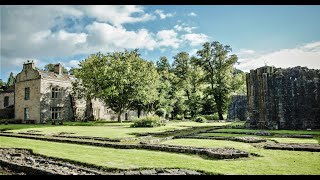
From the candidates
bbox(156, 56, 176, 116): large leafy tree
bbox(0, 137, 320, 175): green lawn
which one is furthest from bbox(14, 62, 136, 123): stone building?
bbox(0, 137, 320, 175): green lawn

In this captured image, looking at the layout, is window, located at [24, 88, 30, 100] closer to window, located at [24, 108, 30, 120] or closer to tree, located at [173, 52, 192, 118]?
window, located at [24, 108, 30, 120]

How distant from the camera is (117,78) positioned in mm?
34562

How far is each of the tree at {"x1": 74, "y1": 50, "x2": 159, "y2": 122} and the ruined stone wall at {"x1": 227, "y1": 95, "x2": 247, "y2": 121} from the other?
41.3 feet

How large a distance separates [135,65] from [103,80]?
4768mm

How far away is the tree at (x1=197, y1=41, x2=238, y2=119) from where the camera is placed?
150 feet

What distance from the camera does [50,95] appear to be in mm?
37438

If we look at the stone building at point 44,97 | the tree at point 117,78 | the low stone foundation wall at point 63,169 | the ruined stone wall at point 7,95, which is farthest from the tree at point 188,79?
the low stone foundation wall at point 63,169

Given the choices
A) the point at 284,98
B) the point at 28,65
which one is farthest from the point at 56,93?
the point at 284,98

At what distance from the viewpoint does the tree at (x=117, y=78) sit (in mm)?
34500

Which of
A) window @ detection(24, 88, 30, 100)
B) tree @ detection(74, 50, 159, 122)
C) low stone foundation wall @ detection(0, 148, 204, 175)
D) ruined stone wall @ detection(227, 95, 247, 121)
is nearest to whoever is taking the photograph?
low stone foundation wall @ detection(0, 148, 204, 175)

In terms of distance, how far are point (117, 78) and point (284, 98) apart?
64.2 ft

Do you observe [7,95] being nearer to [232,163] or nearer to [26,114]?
[26,114]
